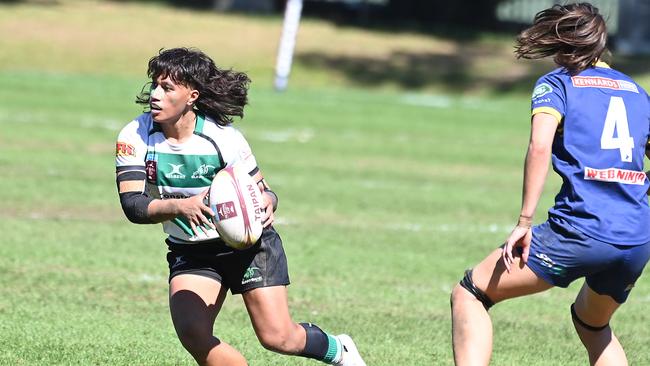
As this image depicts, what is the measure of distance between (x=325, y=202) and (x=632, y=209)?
828cm

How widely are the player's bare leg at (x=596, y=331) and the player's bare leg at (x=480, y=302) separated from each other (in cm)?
49

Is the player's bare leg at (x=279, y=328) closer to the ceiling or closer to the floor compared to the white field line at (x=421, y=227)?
closer to the ceiling

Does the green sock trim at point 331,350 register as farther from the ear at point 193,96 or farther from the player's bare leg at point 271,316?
the ear at point 193,96

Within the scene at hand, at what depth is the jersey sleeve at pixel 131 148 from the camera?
19.0 feet

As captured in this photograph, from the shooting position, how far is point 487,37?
146 ft

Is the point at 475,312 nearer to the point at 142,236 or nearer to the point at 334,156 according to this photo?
the point at 142,236

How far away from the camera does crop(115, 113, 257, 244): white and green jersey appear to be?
5805 millimetres

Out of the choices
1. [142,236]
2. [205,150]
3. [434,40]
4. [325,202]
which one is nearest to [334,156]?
[325,202]

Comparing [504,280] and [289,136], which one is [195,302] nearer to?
[504,280]

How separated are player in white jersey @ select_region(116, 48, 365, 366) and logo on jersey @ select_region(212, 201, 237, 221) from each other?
24 centimetres

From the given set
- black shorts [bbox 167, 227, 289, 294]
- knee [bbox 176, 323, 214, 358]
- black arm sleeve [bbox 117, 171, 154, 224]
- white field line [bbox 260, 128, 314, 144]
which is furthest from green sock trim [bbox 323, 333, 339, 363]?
white field line [bbox 260, 128, 314, 144]

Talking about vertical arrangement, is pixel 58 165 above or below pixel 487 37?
above

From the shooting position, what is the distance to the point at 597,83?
5.51 m

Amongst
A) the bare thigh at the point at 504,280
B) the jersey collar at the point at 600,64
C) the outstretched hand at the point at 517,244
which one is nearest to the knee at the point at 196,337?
the bare thigh at the point at 504,280
